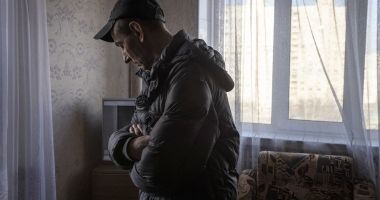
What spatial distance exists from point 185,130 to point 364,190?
1556 millimetres

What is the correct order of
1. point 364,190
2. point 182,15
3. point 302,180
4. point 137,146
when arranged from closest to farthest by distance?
1. point 137,146
2. point 364,190
3. point 302,180
4. point 182,15

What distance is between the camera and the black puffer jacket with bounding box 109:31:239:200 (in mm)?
860

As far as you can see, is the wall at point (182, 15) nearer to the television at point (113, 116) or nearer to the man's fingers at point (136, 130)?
the television at point (113, 116)

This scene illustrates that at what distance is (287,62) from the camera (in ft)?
7.68

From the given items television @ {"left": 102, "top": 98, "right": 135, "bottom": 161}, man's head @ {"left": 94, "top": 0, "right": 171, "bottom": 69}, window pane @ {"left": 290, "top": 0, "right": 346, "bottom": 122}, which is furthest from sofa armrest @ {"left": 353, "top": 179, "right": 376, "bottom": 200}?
man's head @ {"left": 94, "top": 0, "right": 171, "bottom": 69}

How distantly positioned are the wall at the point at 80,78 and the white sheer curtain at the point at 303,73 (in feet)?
1.41

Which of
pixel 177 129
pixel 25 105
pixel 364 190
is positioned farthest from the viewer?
pixel 364 190

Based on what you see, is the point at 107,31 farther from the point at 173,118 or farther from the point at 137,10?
the point at 173,118

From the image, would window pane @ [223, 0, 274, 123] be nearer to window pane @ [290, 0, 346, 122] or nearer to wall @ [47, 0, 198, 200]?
window pane @ [290, 0, 346, 122]

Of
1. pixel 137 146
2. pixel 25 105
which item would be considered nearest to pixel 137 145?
Answer: pixel 137 146

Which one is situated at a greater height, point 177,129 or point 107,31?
point 107,31

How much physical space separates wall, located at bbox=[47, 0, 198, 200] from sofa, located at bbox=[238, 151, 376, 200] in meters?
1.07

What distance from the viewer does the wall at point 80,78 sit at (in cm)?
212

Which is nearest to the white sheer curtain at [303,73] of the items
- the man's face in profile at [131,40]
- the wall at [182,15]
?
the wall at [182,15]
